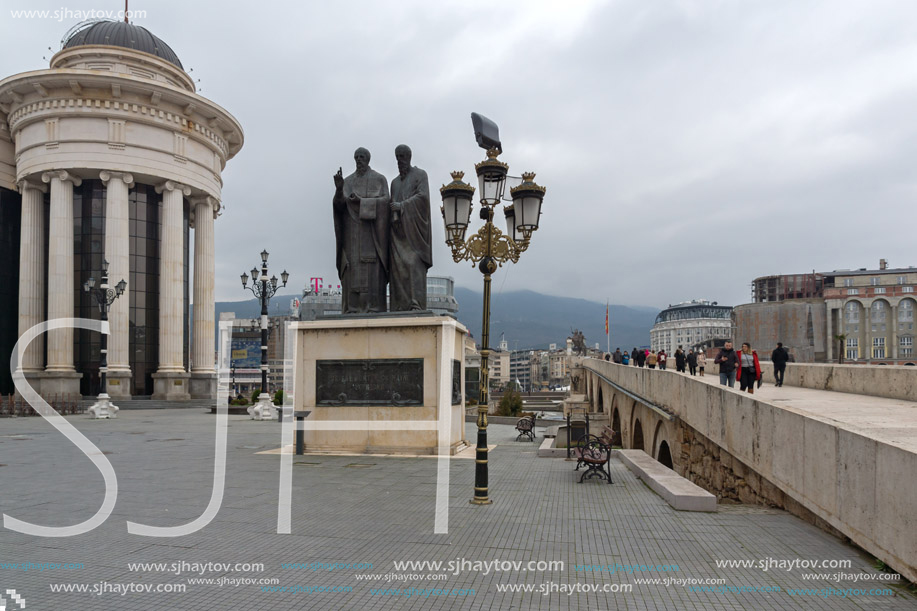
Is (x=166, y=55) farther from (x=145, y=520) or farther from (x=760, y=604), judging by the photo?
(x=760, y=604)

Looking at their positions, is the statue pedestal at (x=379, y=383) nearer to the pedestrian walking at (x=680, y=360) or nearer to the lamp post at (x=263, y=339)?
the lamp post at (x=263, y=339)

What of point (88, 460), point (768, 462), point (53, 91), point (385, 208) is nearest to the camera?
point (768, 462)

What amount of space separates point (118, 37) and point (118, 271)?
1793 centimetres

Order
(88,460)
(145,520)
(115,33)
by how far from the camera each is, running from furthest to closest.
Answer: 1. (115,33)
2. (88,460)
3. (145,520)

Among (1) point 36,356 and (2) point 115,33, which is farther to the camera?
(2) point 115,33

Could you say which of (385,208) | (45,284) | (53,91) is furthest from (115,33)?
(385,208)

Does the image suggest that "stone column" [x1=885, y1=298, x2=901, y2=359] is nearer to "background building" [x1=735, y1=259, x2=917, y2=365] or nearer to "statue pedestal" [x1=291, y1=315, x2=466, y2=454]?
"background building" [x1=735, y1=259, x2=917, y2=365]

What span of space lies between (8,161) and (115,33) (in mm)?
11481

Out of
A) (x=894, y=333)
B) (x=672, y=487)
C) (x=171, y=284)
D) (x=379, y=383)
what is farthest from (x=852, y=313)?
(x=672, y=487)

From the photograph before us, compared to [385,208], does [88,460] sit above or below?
below

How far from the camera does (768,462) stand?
26.0 feet

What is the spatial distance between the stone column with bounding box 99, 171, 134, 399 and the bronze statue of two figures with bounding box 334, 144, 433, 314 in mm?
29541

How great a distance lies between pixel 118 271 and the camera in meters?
37.7

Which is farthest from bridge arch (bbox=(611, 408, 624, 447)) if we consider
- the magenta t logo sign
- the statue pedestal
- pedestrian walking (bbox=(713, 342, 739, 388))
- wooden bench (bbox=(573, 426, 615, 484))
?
the magenta t logo sign
